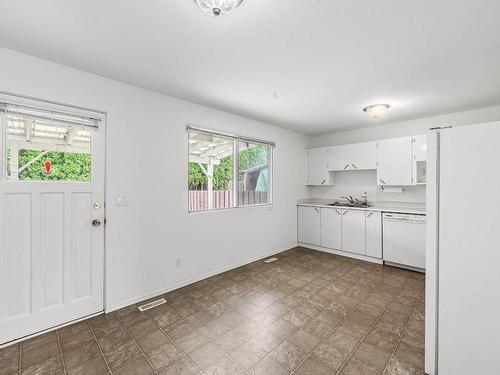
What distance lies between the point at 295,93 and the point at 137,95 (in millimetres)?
1841

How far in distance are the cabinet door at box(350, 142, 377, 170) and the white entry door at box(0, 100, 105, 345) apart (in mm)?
4059

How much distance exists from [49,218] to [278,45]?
2.50 meters

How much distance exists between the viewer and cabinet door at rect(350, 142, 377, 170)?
14.1 feet

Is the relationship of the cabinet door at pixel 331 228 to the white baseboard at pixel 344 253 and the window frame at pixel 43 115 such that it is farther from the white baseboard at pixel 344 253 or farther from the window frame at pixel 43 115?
the window frame at pixel 43 115

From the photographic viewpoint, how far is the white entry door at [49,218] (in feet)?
6.56

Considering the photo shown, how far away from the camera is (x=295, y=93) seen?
291 cm

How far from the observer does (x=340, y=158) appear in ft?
15.5

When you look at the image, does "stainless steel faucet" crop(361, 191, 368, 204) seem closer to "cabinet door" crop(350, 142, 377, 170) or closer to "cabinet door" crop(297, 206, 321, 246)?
"cabinet door" crop(350, 142, 377, 170)

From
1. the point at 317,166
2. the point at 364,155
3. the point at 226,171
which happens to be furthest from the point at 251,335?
the point at 317,166

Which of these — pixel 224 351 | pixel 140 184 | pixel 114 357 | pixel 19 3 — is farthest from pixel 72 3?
pixel 224 351

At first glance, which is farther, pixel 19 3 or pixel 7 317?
pixel 7 317

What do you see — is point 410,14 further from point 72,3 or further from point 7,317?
point 7,317

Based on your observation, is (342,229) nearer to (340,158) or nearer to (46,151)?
(340,158)

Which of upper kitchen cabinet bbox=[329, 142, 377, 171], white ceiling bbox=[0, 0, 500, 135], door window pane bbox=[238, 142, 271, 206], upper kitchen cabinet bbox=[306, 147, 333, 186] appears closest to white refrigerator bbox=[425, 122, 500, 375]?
white ceiling bbox=[0, 0, 500, 135]
